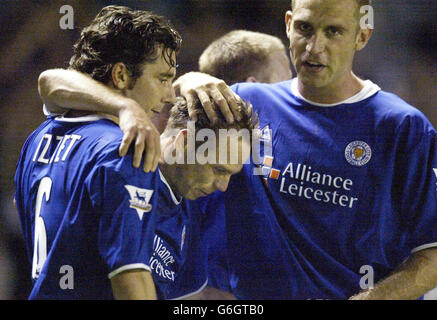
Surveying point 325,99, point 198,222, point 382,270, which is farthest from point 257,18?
point 382,270

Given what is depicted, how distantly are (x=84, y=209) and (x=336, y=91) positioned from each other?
923 mm

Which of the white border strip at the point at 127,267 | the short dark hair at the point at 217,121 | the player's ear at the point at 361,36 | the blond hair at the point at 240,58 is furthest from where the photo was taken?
the blond hair at the point at 240,58

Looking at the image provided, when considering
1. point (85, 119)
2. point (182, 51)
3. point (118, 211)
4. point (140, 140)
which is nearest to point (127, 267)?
point (118, 211)

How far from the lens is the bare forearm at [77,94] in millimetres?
1481

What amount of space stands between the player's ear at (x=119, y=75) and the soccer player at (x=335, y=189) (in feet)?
0.85

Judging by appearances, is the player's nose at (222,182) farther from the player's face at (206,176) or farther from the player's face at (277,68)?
the player's face at (277,68)

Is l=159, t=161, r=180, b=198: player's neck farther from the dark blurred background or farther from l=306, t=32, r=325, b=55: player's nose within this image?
the dark blurred background

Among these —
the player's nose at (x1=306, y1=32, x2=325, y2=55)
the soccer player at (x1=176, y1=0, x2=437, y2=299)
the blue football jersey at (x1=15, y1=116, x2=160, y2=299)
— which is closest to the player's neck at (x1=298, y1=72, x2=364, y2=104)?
the soccer player at (x1=176, y1=0, x2=437, y2=299)

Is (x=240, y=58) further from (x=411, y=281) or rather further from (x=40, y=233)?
(x=40, y=233)

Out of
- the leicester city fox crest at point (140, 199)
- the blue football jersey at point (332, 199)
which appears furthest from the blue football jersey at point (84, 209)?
the blue football jersey at point (332, 199)

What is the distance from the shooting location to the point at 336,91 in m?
1.88

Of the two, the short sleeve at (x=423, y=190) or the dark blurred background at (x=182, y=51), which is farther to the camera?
the dark blurred background at (x=182, y=51)

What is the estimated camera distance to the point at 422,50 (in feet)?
8.90

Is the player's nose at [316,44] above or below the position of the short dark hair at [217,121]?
above
